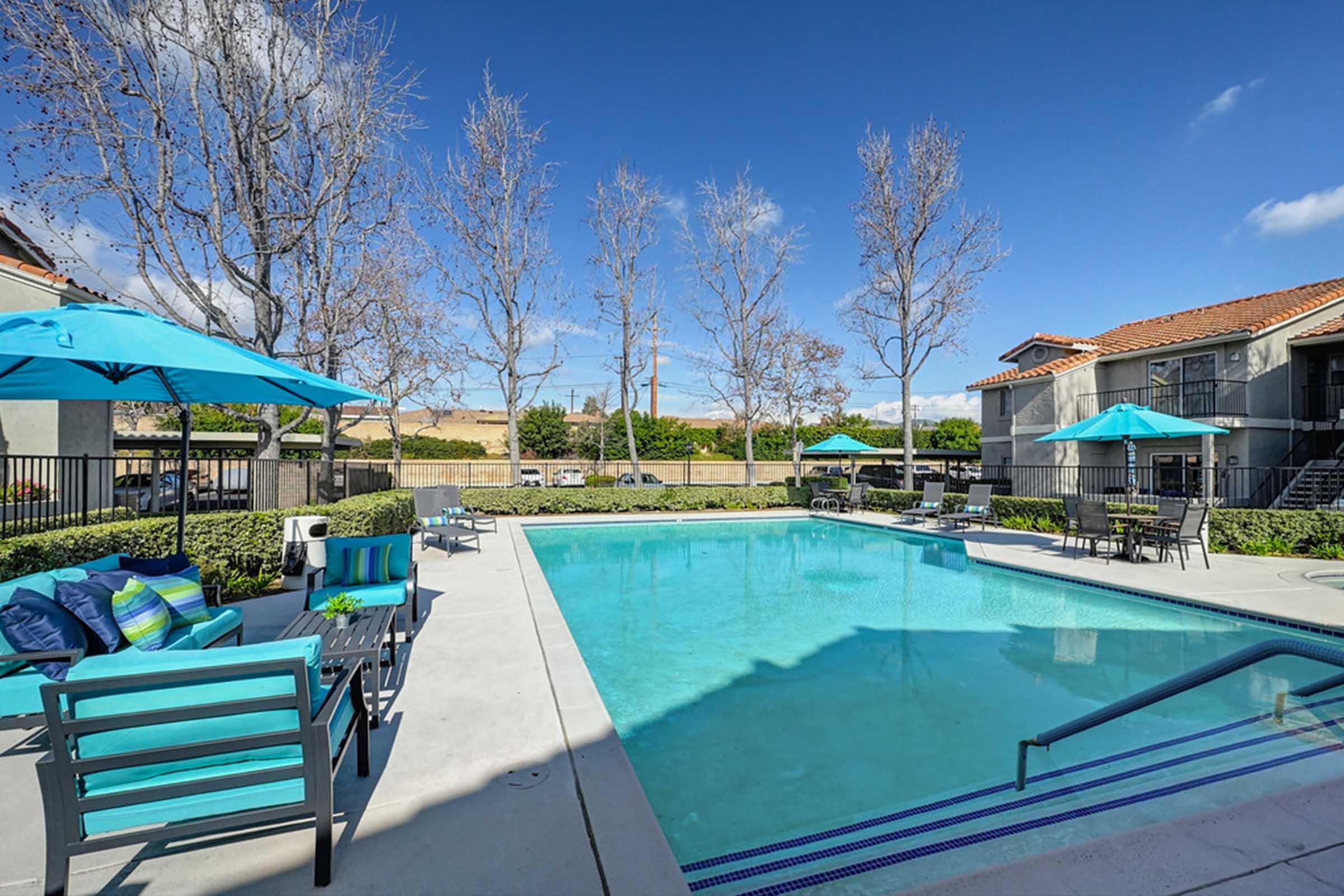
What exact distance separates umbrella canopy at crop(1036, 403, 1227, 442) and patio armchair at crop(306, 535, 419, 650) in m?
10.2

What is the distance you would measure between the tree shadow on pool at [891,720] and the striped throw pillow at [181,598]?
3026mm

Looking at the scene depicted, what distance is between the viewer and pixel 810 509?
19.2 m

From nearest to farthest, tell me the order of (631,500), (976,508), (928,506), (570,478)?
(976,508) < (928,506) < (631,500) < (570,478)

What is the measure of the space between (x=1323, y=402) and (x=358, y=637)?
2269cm

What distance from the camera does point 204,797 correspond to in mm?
2111

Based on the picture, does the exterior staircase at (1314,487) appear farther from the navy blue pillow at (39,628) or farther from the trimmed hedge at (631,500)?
the navy blue pillow at (39,628)

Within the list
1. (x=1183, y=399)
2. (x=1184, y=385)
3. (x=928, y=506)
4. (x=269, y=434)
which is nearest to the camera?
(x=269, y=434)

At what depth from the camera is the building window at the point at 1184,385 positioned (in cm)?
1606

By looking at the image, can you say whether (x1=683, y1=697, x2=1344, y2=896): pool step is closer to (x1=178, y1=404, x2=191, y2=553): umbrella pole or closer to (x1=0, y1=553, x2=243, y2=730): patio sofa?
(x1=0, y1=553, x2=243, y2=730): patio sofa

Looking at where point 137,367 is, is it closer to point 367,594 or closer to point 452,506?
point 367,594

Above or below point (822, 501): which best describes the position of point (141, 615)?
above

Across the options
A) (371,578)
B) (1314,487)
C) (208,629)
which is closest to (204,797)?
(208,629)

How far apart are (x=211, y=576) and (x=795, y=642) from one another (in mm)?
6853

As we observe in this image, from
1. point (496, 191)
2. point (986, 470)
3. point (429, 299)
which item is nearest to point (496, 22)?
point (496, 191)
